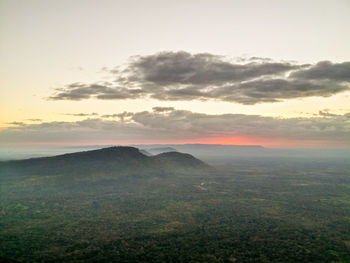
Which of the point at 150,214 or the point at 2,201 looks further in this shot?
the point at 2,201

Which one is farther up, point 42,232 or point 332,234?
point 42,232

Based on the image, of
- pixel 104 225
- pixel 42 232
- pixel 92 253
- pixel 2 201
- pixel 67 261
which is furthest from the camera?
pixel 2 201

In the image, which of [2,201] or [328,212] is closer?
[328,212]

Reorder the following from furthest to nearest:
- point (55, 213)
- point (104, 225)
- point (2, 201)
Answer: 1. point (2, 201)
2. point (55, 213)
3. point (104, 225)

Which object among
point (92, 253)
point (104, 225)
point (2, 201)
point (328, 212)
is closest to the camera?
point (92, 253)

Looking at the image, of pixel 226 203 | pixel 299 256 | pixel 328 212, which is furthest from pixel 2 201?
pixel 328 212

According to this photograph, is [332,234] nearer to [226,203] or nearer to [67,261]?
[226,203]

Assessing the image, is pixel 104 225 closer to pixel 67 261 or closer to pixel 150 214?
pixel 150 214

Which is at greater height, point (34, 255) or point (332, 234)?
point (34, 255)

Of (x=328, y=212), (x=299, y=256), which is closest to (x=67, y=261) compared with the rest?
(x=299, y=256)
